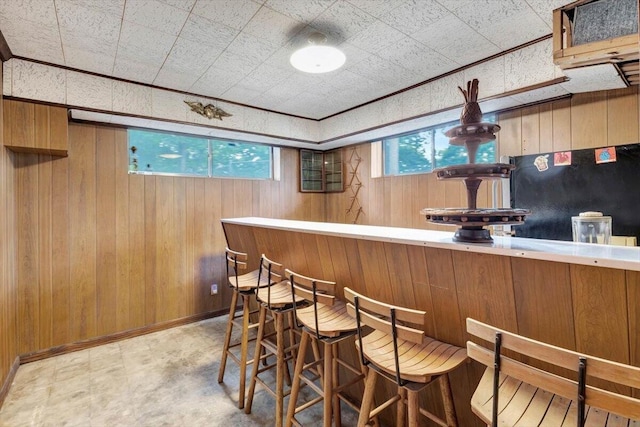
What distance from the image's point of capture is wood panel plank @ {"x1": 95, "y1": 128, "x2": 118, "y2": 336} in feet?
10.3

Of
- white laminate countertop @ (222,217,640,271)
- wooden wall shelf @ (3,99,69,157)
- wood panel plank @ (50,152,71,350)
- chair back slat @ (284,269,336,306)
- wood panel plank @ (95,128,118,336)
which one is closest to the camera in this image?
white laminate countertop @ (222,217,640,271)

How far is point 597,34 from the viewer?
1.65 m

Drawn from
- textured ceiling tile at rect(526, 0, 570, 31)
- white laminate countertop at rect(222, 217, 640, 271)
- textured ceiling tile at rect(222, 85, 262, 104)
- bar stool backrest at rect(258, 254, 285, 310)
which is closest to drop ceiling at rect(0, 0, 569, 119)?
textured ceiling tile at rect(526, 0, 570, 31)

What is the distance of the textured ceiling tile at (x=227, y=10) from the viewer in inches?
73.3

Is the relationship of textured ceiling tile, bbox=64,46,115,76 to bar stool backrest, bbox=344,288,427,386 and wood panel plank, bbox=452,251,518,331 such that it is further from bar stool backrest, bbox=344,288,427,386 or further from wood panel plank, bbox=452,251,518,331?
wood panel plank, bbox=452,251,518,331

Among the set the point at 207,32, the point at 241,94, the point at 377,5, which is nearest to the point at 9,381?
the point at 207,32

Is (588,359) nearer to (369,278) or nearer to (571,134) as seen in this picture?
(369,278)

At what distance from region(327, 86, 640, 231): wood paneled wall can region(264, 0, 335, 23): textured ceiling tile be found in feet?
6.47

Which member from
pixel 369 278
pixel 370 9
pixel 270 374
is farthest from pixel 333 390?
pixel 370 9

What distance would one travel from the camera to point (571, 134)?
2449 millimetres

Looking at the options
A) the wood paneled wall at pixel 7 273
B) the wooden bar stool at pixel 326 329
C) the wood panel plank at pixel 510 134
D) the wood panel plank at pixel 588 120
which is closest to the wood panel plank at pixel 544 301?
the wooden bar stool at pixel 326 329

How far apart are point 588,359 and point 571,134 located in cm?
232

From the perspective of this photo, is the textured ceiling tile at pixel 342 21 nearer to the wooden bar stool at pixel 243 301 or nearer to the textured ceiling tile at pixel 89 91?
the wooden bar stool at pixel 243 301

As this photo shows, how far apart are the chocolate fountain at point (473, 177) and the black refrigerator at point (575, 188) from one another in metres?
1.57
